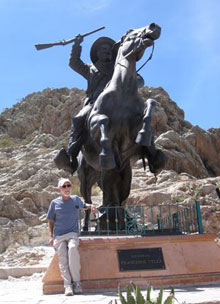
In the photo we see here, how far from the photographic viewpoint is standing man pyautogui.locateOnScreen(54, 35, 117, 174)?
23.8 ft

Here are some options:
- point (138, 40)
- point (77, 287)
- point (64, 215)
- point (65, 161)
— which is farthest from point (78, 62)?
point (77, 287)

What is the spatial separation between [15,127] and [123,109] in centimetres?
4558

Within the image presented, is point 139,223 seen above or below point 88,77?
below

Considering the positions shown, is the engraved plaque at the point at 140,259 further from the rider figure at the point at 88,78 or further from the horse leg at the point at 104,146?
the rider figure at the point at 88,78

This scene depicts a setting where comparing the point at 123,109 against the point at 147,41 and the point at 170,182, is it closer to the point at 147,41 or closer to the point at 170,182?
the point at 147,41

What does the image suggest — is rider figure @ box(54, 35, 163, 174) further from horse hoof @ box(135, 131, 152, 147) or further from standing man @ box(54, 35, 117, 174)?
horse hoof @ box(135, 131, 152, 147)

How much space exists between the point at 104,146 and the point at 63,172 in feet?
68.1

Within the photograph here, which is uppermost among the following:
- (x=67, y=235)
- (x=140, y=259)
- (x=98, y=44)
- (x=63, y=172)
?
(x=63, y=172)

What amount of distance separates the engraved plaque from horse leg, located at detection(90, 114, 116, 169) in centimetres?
135

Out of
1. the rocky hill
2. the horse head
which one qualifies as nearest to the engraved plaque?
the horse head

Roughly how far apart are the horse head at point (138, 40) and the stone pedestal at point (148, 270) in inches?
126

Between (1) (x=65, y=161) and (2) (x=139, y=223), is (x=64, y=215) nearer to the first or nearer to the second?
(2) (x=139, y=223)

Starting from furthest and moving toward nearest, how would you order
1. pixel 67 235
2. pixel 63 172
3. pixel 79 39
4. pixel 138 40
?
pixel 63 172 → pixel 79 39 → pixel 138 40 → pixel 67 235

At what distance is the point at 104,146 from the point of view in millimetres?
6043
